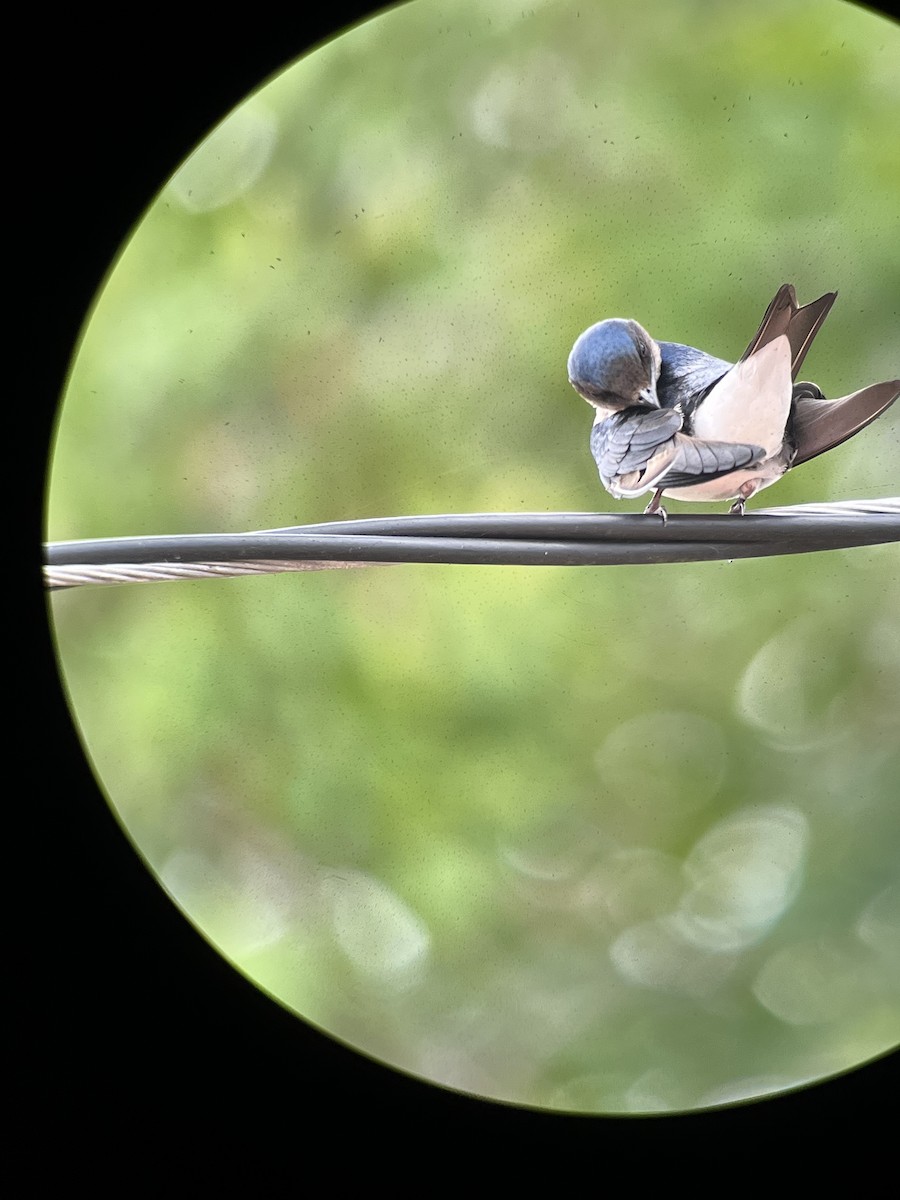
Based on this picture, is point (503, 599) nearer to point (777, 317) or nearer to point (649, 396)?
point (649, 396)

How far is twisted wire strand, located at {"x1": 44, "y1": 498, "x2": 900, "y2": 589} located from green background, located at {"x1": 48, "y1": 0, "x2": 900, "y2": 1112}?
97 centimetres

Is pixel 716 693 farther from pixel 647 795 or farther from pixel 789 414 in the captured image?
pixel 789 414

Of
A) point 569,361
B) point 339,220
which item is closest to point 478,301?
point 339,220

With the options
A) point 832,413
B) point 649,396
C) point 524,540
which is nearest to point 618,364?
point 649,396

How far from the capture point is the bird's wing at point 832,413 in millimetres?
1939

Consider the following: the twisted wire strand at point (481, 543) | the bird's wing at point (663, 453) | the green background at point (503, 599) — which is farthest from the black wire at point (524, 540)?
the green background at point (503, 599)

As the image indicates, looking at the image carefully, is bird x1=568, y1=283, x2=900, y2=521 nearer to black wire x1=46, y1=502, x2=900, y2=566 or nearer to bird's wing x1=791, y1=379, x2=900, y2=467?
bird's wing x1=791, y1=379, x2=900, y2=467

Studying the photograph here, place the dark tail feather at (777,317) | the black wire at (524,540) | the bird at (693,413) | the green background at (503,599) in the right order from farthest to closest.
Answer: the green background at (503,599) → the bird at (693,413) → the dark tail feather at (777,317) → the black wire at (524,540)

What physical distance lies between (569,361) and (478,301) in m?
0.85

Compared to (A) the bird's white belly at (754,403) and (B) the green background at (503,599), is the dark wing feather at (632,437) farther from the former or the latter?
(B) the green background at (503,599)

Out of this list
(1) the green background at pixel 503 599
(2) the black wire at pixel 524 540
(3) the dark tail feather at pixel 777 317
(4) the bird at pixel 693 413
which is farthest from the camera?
(1) the green background at pixel 503 599

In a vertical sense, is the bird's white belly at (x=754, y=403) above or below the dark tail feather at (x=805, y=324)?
below

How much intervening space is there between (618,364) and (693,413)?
0.48 feet

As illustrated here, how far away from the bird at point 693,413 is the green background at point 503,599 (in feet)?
1.77
